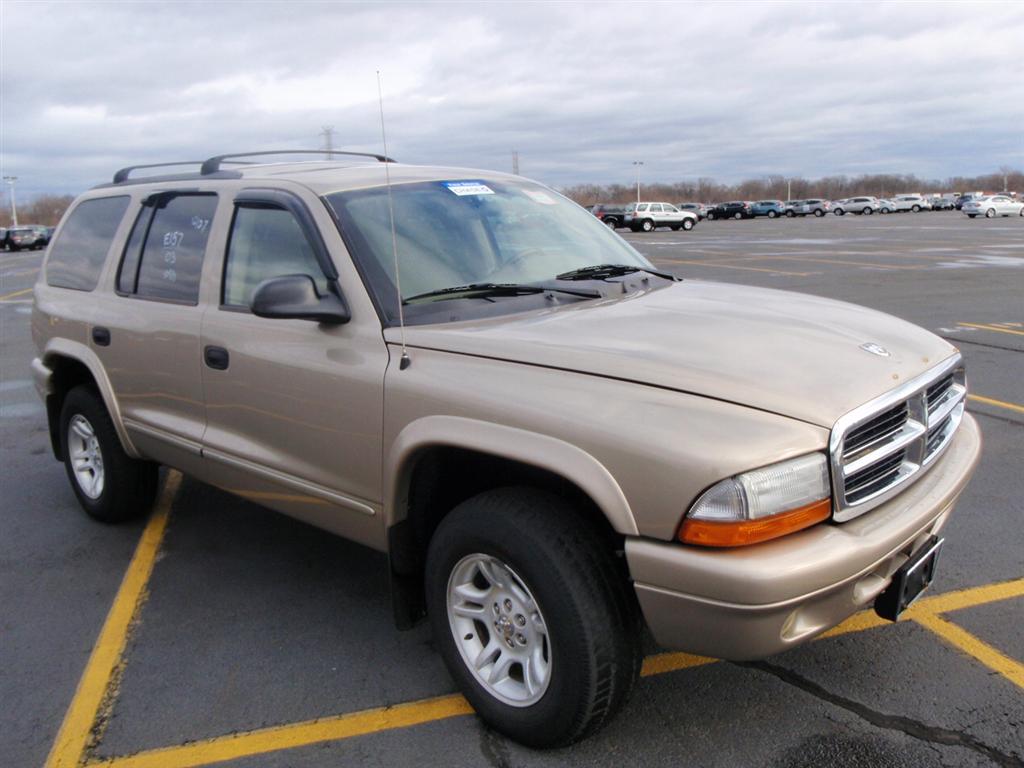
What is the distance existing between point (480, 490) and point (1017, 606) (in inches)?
91.8

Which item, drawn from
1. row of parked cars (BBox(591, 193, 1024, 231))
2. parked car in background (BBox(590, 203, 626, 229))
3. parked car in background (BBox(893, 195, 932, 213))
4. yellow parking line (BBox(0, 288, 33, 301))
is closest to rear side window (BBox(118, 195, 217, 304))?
yellow parking line (BBox(0, 288, 33, 301))

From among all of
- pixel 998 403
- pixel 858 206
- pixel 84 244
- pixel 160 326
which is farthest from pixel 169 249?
pixel 858 206

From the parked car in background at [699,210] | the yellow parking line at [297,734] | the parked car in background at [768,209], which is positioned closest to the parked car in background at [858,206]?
the parked car in background at [768,209]

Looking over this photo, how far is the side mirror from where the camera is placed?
3.12 meters

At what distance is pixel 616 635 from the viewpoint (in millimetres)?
2609

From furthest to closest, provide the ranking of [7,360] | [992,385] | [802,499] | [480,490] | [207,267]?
[7,360], [992,385], [207,267], [480,490], [802,499]

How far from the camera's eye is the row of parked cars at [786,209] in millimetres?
51750

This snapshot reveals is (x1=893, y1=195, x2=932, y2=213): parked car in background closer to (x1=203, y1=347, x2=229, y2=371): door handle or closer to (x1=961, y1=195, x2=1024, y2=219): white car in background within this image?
(x1=961, y1=195, x2=1024, y2=219): white car in background

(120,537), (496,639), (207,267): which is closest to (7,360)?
(120,537)

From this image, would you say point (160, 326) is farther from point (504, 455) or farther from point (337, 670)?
point (504, 455)

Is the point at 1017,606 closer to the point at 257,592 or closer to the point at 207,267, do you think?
the point at 257,592

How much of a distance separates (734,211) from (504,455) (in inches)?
2866

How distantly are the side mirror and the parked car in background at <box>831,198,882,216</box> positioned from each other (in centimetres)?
7773

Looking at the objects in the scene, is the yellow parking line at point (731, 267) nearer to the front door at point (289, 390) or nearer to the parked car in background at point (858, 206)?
the front door at point (289, 390)
